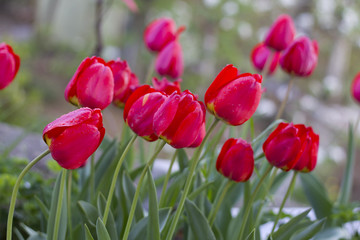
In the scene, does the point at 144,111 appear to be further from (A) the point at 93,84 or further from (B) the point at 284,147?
(B) the point at 284,147

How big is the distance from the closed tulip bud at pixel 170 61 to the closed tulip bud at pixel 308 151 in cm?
31

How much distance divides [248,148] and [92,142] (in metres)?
0.22

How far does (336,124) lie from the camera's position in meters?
5.50

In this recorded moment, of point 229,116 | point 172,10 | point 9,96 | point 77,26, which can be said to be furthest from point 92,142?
point 77,26

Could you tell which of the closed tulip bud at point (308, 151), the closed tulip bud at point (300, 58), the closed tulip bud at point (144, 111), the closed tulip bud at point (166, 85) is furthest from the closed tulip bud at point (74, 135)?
the closed tulip bud at point (300, 58)

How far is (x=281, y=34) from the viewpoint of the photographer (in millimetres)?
941

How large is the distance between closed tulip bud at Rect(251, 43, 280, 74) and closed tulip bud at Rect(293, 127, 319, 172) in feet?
1.06

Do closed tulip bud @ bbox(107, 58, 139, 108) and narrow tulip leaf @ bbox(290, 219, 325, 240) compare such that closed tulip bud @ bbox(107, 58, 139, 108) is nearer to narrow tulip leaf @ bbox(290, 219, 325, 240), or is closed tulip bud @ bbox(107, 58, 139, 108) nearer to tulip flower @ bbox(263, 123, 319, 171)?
tulip flower @ bbox(263, 123, 319, 171)

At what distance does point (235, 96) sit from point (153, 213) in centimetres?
17

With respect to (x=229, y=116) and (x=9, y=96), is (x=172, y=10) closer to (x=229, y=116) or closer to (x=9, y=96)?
(x=9, y=96)

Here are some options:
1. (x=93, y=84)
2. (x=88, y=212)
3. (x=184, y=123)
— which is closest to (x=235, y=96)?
(x=184, y=123)

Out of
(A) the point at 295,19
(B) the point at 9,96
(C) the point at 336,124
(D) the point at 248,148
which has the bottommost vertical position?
(C) the point at 336,124

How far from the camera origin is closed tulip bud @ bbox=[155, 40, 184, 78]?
88cm

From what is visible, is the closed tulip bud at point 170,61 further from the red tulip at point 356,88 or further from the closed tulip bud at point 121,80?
the red tulip at point 356,88
